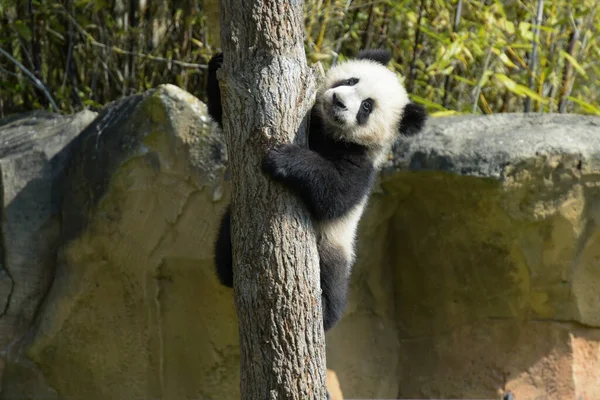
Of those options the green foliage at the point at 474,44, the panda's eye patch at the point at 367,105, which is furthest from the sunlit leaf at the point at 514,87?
the panda's eye patch at the point at 367,105

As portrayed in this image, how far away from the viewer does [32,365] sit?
189 inches

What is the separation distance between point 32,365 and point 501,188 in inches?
111

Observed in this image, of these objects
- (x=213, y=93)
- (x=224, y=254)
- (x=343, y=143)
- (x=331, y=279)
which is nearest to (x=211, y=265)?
(x=224, y=254)

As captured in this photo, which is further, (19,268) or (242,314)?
(19,268)

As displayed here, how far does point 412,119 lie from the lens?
3.91 metres

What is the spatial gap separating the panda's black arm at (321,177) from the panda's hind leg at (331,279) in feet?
0.98

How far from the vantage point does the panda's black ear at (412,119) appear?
12.8 feet

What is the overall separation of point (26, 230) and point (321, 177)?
2.30 meters

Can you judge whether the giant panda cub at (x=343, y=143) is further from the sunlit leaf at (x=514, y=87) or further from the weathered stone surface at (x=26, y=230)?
the weathered stone surface at (x=26, y=230)

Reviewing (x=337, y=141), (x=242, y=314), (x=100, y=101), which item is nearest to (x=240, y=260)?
(x=242, y=314)

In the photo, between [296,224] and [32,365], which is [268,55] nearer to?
[296,224]

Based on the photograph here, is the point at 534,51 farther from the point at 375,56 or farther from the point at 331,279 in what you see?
the point at 331,279

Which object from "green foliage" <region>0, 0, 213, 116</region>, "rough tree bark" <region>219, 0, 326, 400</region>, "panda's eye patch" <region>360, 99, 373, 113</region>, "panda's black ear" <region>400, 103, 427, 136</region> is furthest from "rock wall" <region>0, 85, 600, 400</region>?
"rough tree bark" <region>219, 0, 326, 400</region>

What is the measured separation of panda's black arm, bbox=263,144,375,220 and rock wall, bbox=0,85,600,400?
117 centimetres
